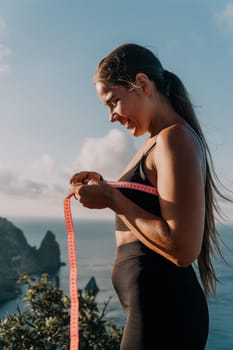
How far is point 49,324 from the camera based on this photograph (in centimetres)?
529

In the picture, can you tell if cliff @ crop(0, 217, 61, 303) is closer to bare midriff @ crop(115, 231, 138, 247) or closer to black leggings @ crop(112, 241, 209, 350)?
bare midriff @ crop(115, 231, 138, 247)

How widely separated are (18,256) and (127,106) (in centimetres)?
2722

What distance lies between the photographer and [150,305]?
1.26 m

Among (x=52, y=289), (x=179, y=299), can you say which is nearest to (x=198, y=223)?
(x=179, y=299)

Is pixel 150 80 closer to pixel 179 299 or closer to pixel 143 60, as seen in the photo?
pixel 143 60

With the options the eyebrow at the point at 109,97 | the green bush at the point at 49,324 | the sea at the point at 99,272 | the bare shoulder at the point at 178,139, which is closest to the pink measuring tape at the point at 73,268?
the bare shoulder at the point at 178,139

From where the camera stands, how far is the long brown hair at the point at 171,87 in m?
1.38

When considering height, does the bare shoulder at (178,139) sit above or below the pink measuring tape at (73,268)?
above

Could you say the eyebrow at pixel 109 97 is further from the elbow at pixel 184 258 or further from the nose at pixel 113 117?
the elbow at pixel 184 258

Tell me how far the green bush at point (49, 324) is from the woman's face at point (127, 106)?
4221 mm

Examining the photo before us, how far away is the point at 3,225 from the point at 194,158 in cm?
2758

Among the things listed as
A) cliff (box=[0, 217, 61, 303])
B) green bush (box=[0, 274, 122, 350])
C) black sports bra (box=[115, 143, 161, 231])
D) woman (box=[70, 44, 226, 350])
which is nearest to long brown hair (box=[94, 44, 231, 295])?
woman (box=[70, 44, 226, 350])

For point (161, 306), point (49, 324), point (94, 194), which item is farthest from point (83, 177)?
point (49, 324)

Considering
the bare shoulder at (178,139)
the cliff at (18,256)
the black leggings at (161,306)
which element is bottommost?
the black leggings at (161,306)
